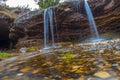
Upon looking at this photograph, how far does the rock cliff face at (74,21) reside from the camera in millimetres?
11133

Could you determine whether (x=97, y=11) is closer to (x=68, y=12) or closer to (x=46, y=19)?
(x=68, y=12)

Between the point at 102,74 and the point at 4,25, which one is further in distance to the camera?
the point at 4,25

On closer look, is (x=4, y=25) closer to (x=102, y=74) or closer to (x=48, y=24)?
(x=48, y=24)

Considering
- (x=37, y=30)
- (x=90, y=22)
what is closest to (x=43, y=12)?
(x=37, y=30)

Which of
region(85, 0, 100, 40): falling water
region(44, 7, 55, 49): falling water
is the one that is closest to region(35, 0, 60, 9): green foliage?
region(44, 7, 55, 49): falling water

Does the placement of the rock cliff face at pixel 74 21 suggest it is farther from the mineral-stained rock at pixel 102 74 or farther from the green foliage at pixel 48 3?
the mineral-stained rock at pixel 102 74

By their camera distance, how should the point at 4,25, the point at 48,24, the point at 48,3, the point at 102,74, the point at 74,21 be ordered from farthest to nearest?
the point at 48,3, the point at 4,25, the point at 48,24, the point at 74,21, the point at 102,74

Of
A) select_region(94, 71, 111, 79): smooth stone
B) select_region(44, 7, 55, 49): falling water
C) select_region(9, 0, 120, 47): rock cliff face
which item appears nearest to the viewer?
select_region(94, 71, 111, 79): smooth stone

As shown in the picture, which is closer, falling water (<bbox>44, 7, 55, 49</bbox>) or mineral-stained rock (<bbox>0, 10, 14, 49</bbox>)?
falling water (<bbox>44, 7, 55, 49</bbox>)

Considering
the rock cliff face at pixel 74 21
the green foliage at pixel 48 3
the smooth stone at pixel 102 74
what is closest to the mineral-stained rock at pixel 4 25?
the rock cliff face at pixel 74 21

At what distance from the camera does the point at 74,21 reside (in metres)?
12.0

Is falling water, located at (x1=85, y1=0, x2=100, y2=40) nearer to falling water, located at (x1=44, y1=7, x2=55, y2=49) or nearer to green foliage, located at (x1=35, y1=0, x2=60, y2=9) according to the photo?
falling water, located at (x1=44, y1=7, x2=55, y2=49)

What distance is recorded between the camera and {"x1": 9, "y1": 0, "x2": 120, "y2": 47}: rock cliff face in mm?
11133

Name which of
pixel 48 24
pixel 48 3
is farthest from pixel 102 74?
pixel 48 3
